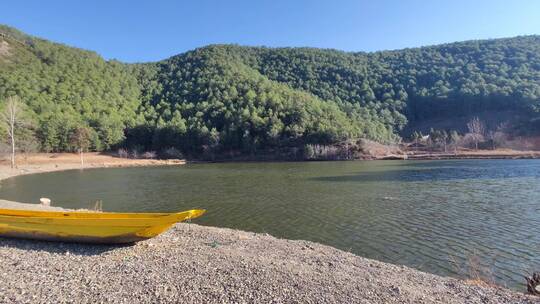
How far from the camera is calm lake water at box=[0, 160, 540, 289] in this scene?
15.7m

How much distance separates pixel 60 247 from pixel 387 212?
18.9 metres

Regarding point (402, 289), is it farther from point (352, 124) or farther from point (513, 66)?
point (513, 66)

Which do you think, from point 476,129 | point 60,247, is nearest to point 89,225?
point 60,247

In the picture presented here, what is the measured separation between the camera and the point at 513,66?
148625 mm

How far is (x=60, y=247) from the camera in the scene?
12.9m

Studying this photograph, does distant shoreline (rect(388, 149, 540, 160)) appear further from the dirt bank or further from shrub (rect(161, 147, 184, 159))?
the dirt bank

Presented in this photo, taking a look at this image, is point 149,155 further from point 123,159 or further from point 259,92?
point 259,92

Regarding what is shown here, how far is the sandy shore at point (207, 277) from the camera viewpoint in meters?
8.98

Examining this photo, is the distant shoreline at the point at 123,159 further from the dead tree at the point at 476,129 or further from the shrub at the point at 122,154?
the dead tree at the point at 476,129

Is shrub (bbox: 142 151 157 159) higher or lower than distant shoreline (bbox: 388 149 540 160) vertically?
higher

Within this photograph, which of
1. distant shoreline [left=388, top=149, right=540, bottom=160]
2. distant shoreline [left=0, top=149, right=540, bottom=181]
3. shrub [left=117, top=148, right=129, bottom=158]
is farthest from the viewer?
shrub [left=117, top=148, right=129, bottom=158]

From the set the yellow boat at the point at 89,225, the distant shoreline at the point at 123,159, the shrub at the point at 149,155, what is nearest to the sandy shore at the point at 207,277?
the yellow boat at the point at 89,225

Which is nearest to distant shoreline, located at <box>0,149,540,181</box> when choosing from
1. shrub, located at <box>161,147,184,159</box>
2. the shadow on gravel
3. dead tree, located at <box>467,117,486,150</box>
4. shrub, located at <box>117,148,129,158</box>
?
shrub, located at <box>117,148,129,158</box>

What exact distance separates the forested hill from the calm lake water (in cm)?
6932
